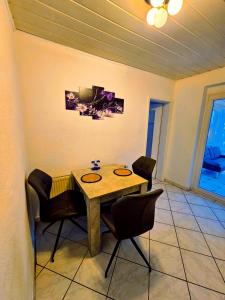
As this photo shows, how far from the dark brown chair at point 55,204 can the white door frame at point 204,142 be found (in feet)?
8.21

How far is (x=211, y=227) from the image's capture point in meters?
2.06

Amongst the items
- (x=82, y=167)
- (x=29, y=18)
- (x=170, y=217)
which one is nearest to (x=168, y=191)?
(x=170, y=217)

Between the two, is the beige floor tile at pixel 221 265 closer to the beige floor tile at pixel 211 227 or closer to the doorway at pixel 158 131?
the beige floor tile at pixel 211 227

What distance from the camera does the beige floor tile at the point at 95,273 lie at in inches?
51.2

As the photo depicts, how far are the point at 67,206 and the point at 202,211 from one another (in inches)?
88.6

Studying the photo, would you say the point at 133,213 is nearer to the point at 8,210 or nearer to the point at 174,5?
the point at 8,210

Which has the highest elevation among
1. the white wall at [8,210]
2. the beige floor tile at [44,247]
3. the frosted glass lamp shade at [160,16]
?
the frosted glass lamp shade at [160,16]

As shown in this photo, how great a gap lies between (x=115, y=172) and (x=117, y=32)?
172cm

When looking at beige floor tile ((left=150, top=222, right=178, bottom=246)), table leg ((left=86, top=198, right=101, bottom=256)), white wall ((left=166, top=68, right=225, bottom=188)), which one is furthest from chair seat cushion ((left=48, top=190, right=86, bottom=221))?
white wall ((left=166, top=68, right=225, bottom=188))

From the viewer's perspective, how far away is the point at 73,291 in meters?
1.25

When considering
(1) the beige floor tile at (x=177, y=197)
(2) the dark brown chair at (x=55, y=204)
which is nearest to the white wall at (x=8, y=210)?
(2) the dark brown chair at (x=55, y=204)

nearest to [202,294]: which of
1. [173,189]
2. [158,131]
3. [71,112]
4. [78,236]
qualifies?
[78,236]

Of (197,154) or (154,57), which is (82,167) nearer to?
(154,57)

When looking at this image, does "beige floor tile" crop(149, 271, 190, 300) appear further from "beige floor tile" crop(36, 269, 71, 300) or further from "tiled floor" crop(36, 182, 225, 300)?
"beige floor tile" crop(36, 269, 71, 300)
